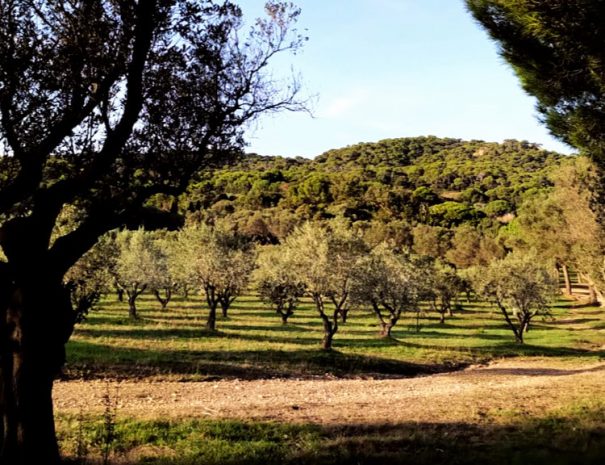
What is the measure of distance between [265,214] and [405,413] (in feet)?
411

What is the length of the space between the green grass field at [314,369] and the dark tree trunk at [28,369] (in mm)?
1919

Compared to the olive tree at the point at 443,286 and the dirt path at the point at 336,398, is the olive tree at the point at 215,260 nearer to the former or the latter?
the dirt path at the point at 336,398

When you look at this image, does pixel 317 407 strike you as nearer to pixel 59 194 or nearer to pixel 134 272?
pixel 59 194

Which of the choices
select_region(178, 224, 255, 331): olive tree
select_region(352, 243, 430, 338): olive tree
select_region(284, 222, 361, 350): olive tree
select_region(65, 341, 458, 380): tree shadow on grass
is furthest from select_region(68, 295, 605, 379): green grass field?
select_region(284, 222, 361, 350): olive tree

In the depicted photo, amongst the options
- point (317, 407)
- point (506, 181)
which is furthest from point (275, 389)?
point (506, 181)

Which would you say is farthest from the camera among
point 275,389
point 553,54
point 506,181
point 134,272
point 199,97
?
point 506,181

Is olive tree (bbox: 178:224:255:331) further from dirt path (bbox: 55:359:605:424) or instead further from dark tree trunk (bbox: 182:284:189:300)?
dirt path (bbox: 55:359:605:424)

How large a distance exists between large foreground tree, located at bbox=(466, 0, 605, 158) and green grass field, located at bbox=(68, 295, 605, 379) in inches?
721

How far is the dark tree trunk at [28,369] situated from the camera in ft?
27.0

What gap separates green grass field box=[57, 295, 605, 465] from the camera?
1105cm

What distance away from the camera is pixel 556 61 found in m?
15.6

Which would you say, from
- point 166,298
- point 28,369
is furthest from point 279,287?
point 28,369

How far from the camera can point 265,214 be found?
465ft

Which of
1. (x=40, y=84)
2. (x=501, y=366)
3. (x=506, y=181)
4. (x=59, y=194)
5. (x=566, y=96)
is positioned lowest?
(x=501, y=366)
